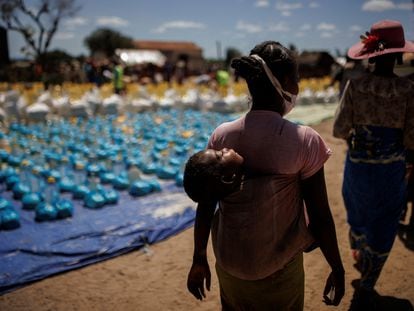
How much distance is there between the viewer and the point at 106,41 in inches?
1796

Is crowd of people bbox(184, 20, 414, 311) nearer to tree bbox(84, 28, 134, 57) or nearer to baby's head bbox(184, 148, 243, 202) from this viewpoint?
baby's head bbox(184, 148, 243, 202)

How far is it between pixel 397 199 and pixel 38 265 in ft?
8.98

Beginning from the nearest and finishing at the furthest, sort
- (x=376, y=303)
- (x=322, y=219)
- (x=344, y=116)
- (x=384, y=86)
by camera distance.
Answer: (x=322, y=219) → (x=384, y=86) → (x=344, y=116) → (x=376, y=303)

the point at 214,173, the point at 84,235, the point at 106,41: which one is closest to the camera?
the point at 214,173

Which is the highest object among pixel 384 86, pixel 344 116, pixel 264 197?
pixel 384 86

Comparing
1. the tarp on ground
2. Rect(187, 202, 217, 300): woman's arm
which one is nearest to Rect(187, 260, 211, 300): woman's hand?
Rect(187, 202, 217, 300): woman's arm

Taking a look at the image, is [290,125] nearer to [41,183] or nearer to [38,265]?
[38,265]

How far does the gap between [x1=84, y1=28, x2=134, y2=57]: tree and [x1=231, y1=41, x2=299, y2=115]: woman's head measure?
1789 inches

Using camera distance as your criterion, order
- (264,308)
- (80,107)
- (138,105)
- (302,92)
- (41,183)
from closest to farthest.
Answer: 1. (264,308)
2. (41,183)
3. (80,107)
4. (138,105)
5. (302,92)

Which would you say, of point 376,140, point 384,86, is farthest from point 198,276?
point 384,86

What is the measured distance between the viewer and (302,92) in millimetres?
12578

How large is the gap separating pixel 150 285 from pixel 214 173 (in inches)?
74.5

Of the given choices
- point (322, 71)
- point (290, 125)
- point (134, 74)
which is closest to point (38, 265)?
point (290, 125)

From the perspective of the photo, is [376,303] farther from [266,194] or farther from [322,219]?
[266,194]
